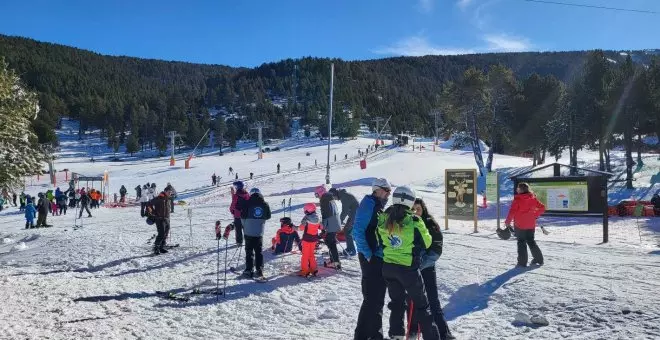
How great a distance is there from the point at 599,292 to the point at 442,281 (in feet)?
7.96

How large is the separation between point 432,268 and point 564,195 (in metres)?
10.9

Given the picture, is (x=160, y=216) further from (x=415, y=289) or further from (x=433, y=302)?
(x=415, y=289)

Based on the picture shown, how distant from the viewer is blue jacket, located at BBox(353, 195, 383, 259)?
552cm

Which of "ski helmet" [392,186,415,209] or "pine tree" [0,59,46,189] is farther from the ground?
"pine tree" [0,59,46,189]

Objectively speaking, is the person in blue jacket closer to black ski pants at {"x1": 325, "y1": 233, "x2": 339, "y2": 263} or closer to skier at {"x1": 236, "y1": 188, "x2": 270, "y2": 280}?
skier at {"x1": 236, "y1": 188, "x2": 270, "y2": 280}

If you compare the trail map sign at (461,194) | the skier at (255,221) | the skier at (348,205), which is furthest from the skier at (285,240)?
the trail map sign at (461,194)

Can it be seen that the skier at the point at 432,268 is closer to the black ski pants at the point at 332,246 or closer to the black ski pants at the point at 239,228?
the black ski pants at the point at 332,246

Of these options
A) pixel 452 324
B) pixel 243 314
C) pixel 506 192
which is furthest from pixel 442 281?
pixel 506 192

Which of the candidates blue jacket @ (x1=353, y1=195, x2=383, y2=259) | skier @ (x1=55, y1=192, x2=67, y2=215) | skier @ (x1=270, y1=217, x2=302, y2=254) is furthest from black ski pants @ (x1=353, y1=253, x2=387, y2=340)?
skier @ (x1=55, y1=192, x2=67, y2=215)

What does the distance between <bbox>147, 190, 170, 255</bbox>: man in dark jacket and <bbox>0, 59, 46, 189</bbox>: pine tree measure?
9.45 feet

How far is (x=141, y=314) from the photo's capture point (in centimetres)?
735

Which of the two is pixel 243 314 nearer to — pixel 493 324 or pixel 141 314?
pixel 141 314

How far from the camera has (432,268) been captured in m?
5.85

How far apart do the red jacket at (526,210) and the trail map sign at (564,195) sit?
21.0 ft
